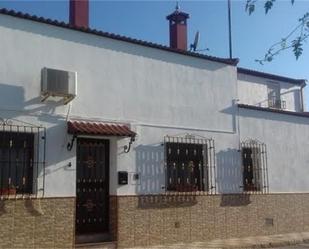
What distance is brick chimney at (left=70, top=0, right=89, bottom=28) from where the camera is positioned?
1346 cm

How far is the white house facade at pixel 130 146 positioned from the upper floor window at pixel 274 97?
3.40 metres

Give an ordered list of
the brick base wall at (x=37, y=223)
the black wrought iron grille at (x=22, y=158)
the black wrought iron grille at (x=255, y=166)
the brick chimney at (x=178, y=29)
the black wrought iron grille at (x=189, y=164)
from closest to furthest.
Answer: the brick base wall at (x=37, y=223)
the black wrought iron grille at (x=22, y=158)
the black wrought iron grille at (x=189, y=164)
the black wrought iron grille at (x=255, y=166)
the brick chimney at (x=178, y=29)

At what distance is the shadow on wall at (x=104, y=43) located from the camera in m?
11.4

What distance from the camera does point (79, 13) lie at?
44.5ft

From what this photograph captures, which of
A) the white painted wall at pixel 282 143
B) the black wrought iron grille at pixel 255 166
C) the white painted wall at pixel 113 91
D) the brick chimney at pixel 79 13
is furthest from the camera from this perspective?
A: the white painted wall at pixel 282 143

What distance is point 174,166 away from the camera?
45.3ft

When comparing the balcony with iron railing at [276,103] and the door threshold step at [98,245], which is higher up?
the balcony with iron railing at [276,103]

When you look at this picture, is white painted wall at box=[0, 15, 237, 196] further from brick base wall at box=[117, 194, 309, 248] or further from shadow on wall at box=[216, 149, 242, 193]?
brick base wall at box=[117, 194, 309, 248]

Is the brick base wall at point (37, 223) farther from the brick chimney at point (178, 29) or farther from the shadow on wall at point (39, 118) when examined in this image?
the brick chimney at point (178, 29)

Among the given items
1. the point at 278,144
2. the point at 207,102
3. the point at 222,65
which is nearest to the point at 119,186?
the point at 207,102

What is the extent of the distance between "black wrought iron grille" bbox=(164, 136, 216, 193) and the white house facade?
34 millimetres

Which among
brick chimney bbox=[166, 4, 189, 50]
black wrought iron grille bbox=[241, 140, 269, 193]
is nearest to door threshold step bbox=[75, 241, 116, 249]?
black wrought iron grille bbox=[241, 140, 269, 193]

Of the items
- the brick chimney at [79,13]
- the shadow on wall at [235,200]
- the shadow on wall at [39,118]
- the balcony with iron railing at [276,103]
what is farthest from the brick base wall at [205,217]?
the brick chimney at [79,13]

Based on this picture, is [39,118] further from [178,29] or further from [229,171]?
[178,29]
